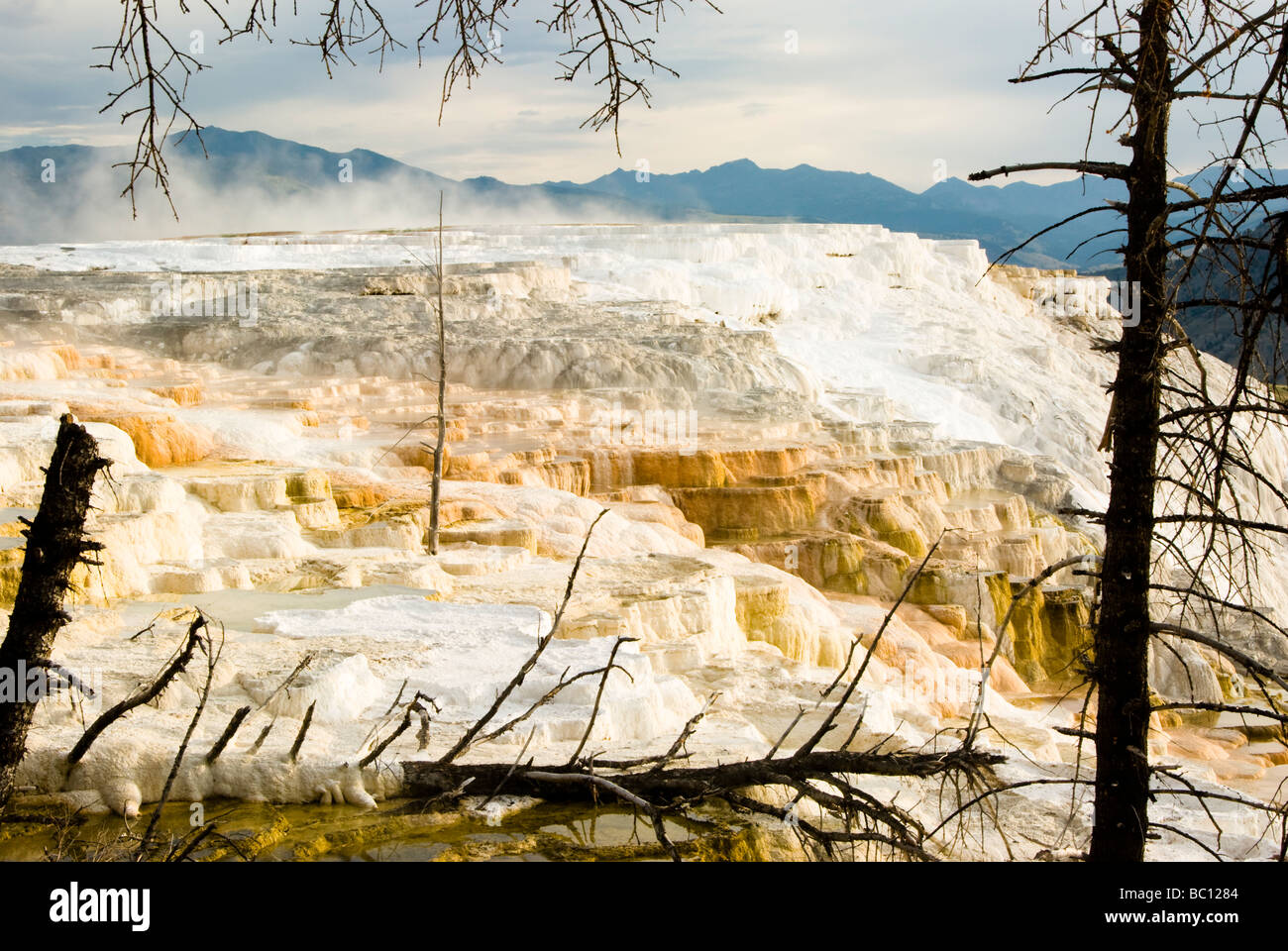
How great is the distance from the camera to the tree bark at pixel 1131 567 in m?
3.17

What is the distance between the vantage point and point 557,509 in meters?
13.4

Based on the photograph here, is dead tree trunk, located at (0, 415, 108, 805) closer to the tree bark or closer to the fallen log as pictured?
the fallen log

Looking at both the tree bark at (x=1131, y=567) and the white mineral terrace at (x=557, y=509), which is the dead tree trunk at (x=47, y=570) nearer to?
the white mineral terrace at (x=557, y=509)

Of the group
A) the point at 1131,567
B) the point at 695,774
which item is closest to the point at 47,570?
the point at 695,774

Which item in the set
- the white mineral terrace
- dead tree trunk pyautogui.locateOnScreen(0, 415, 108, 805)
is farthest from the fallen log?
dead tree trunk pyautogui.locateOnScreen(0, 415, 108, 805)

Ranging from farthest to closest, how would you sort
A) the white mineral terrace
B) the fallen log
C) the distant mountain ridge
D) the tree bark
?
the distant mountain ridge < the white mineral terrace < the fallen log < the tree bark

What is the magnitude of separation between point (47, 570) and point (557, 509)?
10.9m

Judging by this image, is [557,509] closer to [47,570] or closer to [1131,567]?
[1131,567]

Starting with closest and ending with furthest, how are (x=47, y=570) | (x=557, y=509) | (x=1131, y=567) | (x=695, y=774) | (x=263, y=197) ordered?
(x=47, y=570), (x=1131, y=567), (x=695, y=774), (x=557, y=509), (x=263, y=197)

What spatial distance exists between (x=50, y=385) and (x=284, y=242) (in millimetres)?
26344

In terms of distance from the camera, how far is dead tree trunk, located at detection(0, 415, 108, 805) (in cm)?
258

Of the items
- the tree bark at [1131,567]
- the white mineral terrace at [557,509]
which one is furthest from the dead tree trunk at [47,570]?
the tree bark at [1131,567]

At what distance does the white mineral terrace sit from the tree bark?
16 centimetres
